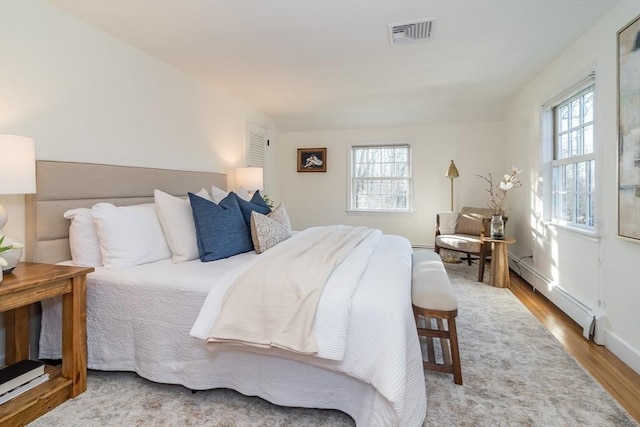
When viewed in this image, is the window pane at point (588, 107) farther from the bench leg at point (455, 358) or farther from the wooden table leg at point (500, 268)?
the bench leg at point (455, 358)

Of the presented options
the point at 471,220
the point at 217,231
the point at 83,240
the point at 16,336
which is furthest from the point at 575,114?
the point at 16,336

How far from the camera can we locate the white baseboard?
2014 millimetres

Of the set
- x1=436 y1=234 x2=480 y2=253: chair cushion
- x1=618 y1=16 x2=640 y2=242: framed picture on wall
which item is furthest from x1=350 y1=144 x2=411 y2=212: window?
x1=618 y1=16 x2=640 y2=242: framed picture on wall

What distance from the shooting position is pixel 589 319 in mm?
2387

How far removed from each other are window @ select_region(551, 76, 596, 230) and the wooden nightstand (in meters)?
3.50

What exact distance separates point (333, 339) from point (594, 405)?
1.41m

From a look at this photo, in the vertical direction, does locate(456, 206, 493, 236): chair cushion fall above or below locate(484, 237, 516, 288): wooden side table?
above

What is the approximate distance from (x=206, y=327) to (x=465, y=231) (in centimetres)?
404

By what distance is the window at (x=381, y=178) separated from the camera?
5465mm

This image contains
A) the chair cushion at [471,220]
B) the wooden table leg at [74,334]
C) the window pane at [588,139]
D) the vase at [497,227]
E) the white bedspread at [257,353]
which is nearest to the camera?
the white bedspread at [257,353]

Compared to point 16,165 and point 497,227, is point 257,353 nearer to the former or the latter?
point 16,165

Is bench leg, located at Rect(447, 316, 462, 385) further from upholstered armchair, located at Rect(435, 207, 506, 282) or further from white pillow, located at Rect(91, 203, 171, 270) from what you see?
upholstered armchair, located at Rect(435, 207, 506, 282)

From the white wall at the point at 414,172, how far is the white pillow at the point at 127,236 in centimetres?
368

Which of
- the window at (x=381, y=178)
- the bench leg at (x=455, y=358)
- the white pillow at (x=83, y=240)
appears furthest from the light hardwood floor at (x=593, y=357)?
the white pillow at (x=83, y=240)
